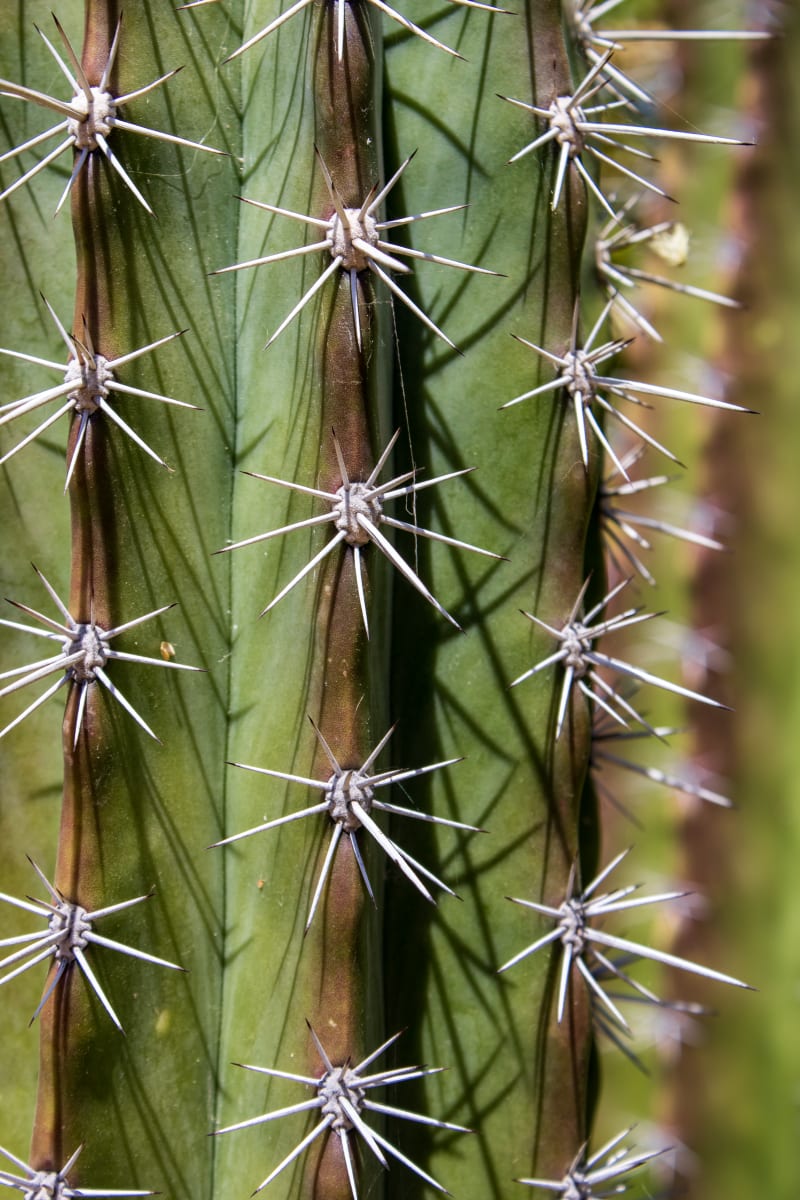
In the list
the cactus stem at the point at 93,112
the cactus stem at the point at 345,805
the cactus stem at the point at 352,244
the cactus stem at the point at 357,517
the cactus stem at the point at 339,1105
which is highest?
the cactus stem at the point at 93,112

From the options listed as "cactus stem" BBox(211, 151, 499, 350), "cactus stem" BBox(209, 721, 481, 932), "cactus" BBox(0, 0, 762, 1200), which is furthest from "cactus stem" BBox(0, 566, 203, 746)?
"cactus stem" BBox(211, 151, 499, 350)

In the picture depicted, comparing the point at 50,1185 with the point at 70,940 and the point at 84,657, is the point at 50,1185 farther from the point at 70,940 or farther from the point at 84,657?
the point at 84,657

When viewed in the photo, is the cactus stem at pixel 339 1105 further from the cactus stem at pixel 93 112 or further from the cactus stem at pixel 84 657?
the cactus stem at pixel 93 112

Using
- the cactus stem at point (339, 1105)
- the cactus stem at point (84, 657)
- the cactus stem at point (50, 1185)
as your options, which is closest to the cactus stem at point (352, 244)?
the cactus stem at point (84, 657)

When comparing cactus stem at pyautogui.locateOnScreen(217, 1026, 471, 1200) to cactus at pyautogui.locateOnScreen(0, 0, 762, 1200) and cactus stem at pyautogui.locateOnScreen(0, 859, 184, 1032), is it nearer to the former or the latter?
cactus at pyautogui.locateOnScreen(0, 0, 762, 1200)

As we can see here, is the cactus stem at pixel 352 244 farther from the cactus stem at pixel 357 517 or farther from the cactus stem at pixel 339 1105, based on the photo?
the cactus stem at pixel 339 1105

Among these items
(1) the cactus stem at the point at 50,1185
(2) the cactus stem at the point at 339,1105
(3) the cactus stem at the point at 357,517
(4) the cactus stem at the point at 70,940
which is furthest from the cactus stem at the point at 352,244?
(1) the cactus stem at the point at 50,1185

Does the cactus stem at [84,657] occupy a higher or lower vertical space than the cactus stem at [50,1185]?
higher

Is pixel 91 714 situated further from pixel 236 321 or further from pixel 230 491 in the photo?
pixel 236 321

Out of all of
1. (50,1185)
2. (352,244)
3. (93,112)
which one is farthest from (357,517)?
(50,1185)
